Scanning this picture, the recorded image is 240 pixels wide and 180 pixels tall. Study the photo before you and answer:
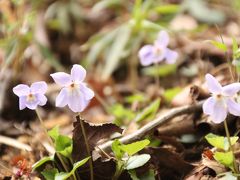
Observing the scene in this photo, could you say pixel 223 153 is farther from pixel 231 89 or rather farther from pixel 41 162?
pixel 41 162

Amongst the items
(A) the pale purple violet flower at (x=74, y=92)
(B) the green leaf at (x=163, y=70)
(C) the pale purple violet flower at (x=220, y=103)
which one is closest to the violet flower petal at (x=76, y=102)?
(A) the pale purple violet flower at (x=74, y=92)

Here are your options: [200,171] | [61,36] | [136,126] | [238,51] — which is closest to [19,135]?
[136,126]

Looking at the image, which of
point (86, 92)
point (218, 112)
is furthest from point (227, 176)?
point (86, 92)

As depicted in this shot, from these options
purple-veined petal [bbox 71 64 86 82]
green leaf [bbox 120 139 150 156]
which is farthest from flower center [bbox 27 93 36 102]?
green leaf [bbox 120 139 150 156]

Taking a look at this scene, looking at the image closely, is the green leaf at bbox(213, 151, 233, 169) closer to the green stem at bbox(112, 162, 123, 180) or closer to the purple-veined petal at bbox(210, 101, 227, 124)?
the purple-veined petal at bbox(210, 101, 227, 124)

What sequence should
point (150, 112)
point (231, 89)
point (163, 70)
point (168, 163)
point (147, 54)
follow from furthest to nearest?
1. point (163, 70)
2. point (147, 54)
3. point (150, 112)
4. point (168, 163)
5. point (231, 89)

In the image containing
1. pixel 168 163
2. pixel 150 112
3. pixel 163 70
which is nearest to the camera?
pixel 168 163
